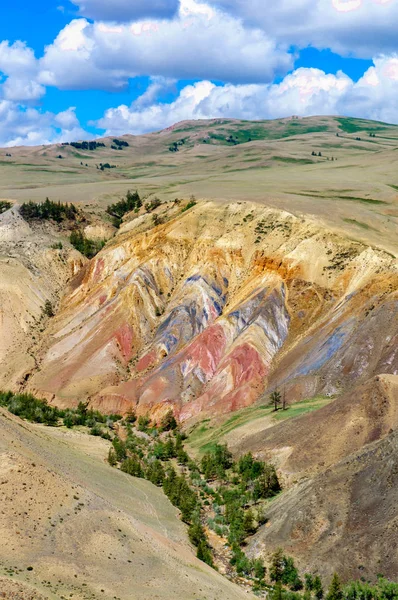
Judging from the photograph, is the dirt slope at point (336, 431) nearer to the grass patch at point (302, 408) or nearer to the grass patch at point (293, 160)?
the grass patch at point (302, 408)

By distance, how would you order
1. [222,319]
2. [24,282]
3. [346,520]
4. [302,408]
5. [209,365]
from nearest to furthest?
[346,520] → [302,408] → [209,365] → [222,319] → [24,282]

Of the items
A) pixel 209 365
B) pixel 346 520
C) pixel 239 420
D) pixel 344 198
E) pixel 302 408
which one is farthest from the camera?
pixel 344 198

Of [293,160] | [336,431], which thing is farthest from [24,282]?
[293,160]

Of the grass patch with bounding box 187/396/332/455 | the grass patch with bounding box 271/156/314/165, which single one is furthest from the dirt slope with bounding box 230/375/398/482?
the grass patch with bounding box 271/156/314/165

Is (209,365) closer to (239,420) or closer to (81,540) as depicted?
(239,420)

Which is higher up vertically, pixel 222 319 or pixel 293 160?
Result: pixel 293 160

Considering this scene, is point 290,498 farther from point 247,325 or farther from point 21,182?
point 21,182

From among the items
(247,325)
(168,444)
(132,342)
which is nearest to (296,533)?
(168,444)

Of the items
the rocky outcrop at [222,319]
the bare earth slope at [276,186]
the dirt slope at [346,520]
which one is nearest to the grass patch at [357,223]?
the bare earth slope at [276,186]

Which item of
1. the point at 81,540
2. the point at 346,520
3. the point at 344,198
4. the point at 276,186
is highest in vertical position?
the point at 276,186
